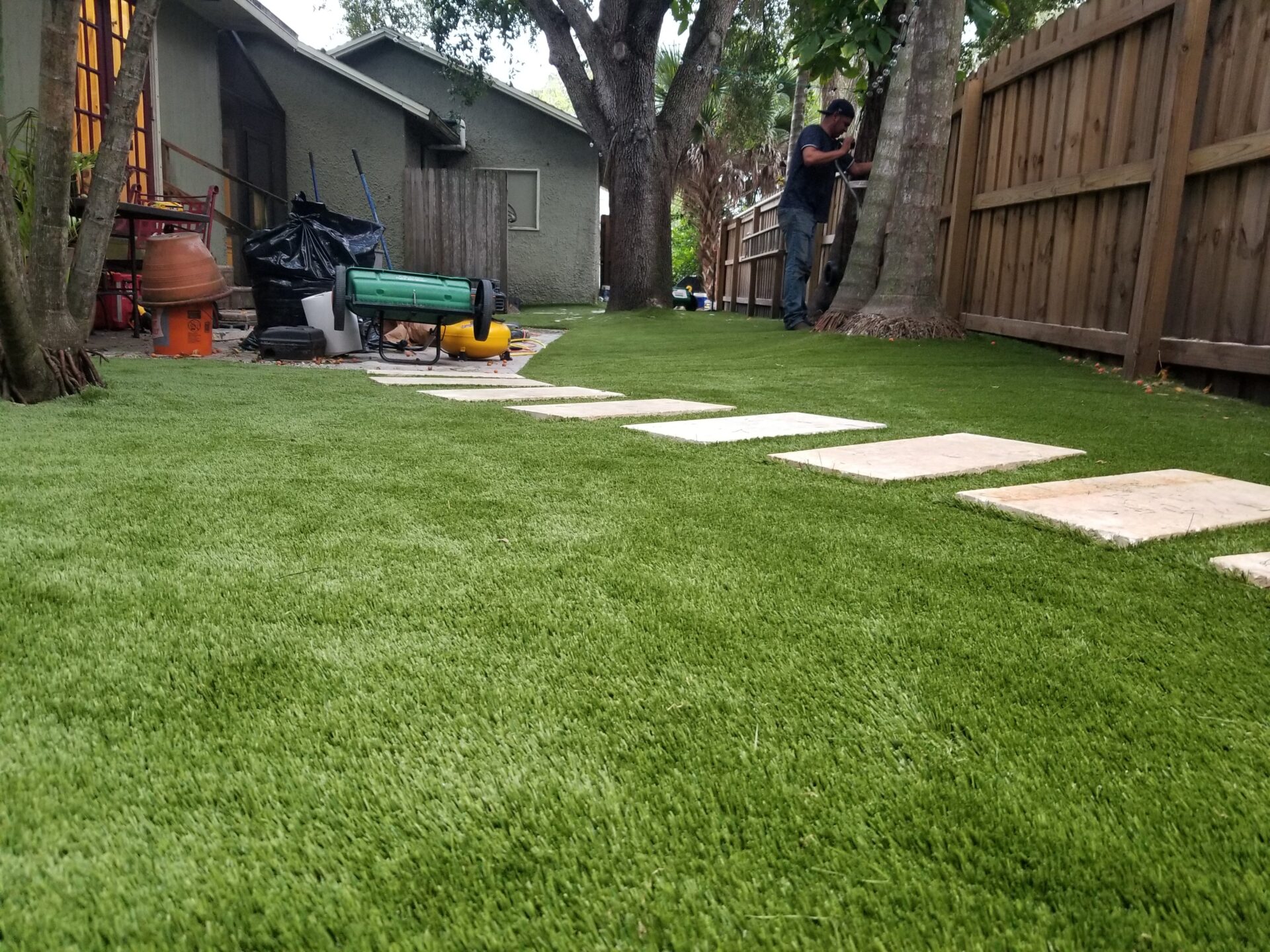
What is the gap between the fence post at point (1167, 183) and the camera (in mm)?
3959

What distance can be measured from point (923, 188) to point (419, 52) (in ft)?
38.0

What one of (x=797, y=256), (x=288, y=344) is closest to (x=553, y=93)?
(x=797, y=256)

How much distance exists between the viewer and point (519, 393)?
404 centimetres

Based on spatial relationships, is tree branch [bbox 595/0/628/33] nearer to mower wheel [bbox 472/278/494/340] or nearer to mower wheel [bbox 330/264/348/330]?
mower wheel [bbox 472/278/494/340]

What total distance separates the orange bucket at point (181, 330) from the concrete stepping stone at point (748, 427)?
3840mm

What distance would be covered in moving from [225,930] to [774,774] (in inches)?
19.4

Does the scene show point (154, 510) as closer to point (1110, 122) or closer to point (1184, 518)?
point (1184, 518)

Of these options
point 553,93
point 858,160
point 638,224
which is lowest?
point 638,224

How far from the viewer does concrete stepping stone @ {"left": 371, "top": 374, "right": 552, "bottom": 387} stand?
4506mm

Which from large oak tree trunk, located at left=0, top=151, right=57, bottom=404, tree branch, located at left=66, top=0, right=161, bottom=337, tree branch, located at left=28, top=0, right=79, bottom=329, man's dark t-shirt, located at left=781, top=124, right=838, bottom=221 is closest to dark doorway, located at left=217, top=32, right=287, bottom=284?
man's dark t-shirt, located at left=781, top=124, right=838, bottom=221

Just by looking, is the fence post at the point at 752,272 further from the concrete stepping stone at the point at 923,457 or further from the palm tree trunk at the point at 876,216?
the concrete stepping stone at the point at 923,457

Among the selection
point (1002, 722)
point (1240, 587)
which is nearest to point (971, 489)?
point (1240, 587)

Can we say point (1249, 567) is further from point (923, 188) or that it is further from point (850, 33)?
point (850, 33)

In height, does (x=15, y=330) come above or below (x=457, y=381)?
above
